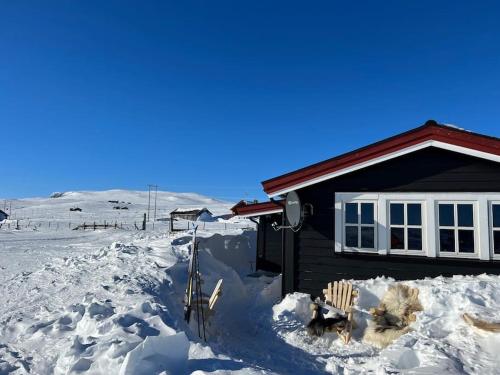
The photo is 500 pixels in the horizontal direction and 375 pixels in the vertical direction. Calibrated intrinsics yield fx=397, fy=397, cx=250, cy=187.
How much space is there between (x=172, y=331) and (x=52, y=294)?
4.53 meters

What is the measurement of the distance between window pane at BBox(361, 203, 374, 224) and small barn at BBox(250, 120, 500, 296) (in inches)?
0.9

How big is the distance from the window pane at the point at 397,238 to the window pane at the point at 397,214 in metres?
0.16

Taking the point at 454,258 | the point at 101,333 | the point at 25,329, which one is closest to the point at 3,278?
the point at 25,329

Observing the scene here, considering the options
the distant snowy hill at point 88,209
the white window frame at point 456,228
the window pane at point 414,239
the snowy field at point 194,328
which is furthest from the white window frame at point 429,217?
the distant snowy hill at point 88,209

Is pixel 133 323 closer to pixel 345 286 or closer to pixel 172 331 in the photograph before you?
pixel 172 331

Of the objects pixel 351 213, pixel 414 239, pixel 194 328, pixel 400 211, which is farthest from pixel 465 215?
pixel 194 328

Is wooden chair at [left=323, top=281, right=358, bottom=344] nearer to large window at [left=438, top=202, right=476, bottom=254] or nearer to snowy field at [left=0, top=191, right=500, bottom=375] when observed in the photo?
snowy field at [left=0, top=191, right=500, bottom=375]

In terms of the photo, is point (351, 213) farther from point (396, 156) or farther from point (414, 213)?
point (396, 156)

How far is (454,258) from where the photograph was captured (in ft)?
27.3

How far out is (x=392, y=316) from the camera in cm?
761

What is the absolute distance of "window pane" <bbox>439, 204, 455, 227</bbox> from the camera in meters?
8.47

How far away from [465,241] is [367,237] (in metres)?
1.98

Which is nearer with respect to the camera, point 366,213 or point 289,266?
point 366,213

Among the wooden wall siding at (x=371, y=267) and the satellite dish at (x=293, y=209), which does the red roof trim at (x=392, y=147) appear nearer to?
the satellite dish at (x=293, y=209)
